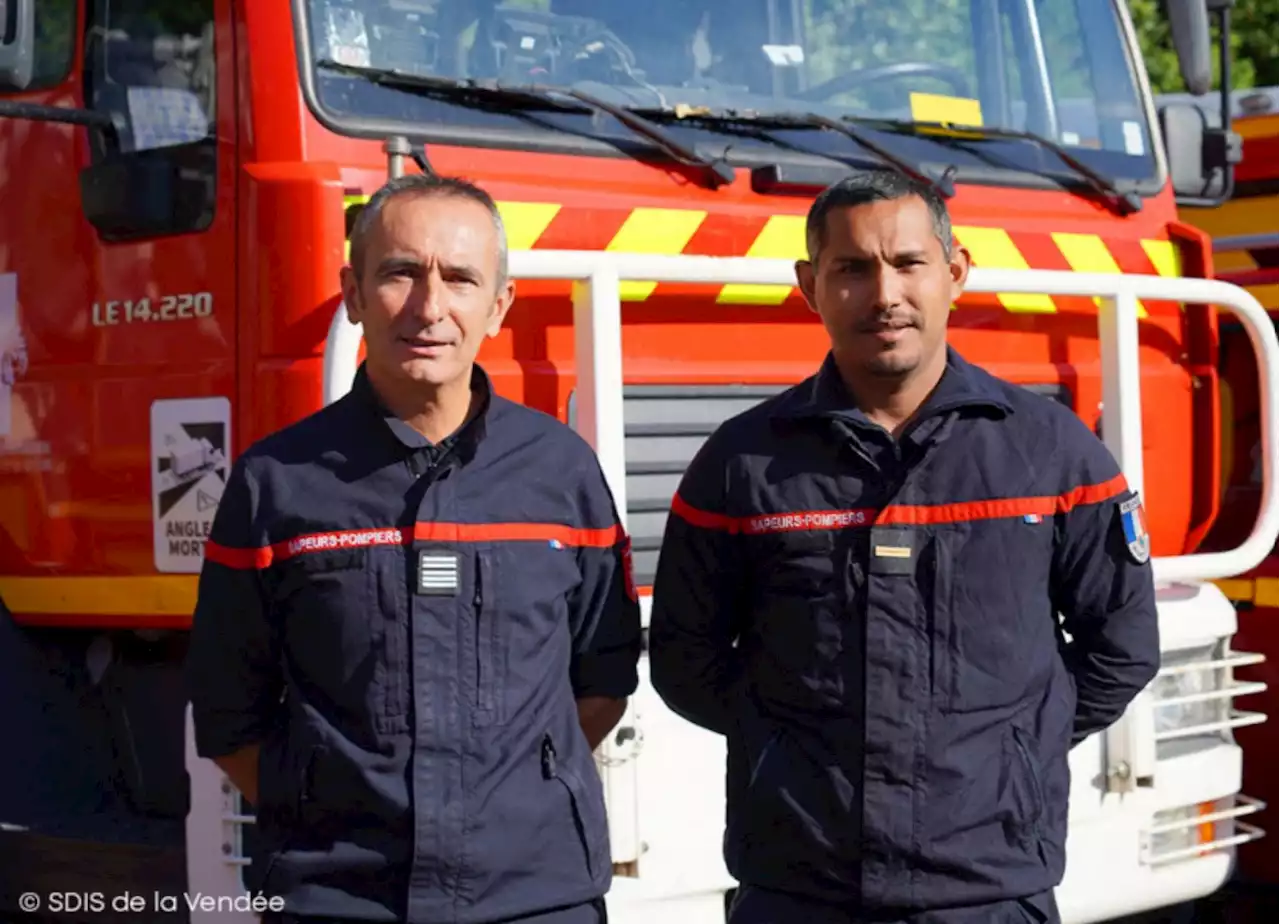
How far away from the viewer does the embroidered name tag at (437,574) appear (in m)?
2.46

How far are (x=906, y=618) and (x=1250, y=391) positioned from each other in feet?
10.9

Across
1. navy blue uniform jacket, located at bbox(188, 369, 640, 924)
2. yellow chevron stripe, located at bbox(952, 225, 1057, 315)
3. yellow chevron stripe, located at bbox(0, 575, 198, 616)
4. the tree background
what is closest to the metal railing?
yellow chevron stripe, located at bbox(952, 225, 1057, 315)

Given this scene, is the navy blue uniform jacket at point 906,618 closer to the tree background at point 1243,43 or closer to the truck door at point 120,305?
the truck door at point 120,305

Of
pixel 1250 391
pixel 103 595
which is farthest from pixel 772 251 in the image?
pixel 1250 391

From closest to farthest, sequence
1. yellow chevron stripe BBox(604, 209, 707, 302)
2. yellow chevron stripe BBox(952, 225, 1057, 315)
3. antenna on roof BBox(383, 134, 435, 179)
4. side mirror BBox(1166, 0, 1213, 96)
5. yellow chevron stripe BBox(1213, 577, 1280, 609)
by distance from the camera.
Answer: antenna on roof BBox(383, 134, 435, 179) < yellow chevron stripe BBox(604, 209, 707, 302) < yellow chevron stripe BBox(952, 225, 1057, 315) < side mirror BBox(1166, 0, 1213, 96) < yellow chevron stripe BBox(1213, 577, 1280, 609)

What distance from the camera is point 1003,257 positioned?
14.5 feet

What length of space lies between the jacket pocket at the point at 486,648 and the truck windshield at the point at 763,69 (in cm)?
143

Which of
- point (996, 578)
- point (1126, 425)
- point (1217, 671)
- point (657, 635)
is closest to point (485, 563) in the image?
point (657, 635)

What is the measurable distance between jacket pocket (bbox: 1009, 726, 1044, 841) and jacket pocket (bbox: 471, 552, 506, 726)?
669 millimetres

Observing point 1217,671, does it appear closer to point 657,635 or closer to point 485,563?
point 657,635

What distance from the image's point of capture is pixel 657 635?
2787 mm

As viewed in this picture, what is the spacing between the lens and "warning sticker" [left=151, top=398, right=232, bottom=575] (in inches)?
144

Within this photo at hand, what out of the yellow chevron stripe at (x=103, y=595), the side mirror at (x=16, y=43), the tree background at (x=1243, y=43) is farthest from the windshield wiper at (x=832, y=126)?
the tree background at (x=1243, y=43)

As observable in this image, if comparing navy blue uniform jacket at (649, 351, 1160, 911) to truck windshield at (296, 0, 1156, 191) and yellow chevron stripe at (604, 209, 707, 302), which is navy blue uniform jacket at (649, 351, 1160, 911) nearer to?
yellow chevron stripe at (604, 209, 707, 302)
